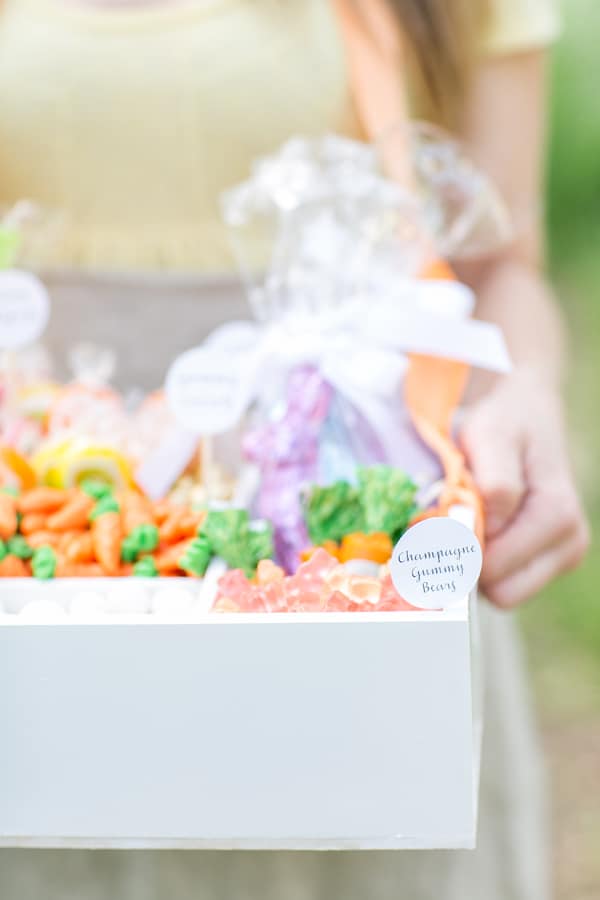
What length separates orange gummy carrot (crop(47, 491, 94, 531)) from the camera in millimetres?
749

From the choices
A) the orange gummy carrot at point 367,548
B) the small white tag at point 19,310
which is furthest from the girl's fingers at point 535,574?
the small white tag at point 19,310

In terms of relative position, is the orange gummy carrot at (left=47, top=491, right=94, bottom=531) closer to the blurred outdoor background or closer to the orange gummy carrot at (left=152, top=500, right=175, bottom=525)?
the orange gummy carrot at (left=152, top=500, right=175, bottom=525)

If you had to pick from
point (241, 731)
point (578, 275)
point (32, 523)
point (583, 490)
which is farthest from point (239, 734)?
point (578, 275)

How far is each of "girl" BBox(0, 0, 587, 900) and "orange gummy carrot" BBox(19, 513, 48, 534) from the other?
428 millimetres

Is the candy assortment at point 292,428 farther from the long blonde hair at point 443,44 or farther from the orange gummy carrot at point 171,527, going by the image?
the long blonde hair at point 443,44

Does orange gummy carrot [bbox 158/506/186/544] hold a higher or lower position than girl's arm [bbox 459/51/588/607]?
lower

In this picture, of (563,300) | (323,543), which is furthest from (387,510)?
(563,300)

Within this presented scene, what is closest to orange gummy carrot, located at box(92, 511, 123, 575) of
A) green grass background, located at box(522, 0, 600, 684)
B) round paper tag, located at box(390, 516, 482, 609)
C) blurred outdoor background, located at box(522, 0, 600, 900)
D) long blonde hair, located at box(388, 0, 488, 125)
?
round paper tag, located at box(390, 516, 482, 609)

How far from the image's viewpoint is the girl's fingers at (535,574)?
810 millimetres

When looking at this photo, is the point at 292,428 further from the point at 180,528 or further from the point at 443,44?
the point at 443,44

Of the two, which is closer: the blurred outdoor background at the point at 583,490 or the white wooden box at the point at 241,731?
the white wooden box at the point at 241,731

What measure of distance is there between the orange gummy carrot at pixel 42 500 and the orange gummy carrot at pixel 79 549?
33 mm

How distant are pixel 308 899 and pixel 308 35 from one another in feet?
2.60

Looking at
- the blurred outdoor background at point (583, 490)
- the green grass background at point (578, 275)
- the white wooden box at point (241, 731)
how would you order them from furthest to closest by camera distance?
1. the green grass background at point (578, 275)
2. the blurred outdoor background at point (583, 490)
3. the white wooden box at point (241, 731)
